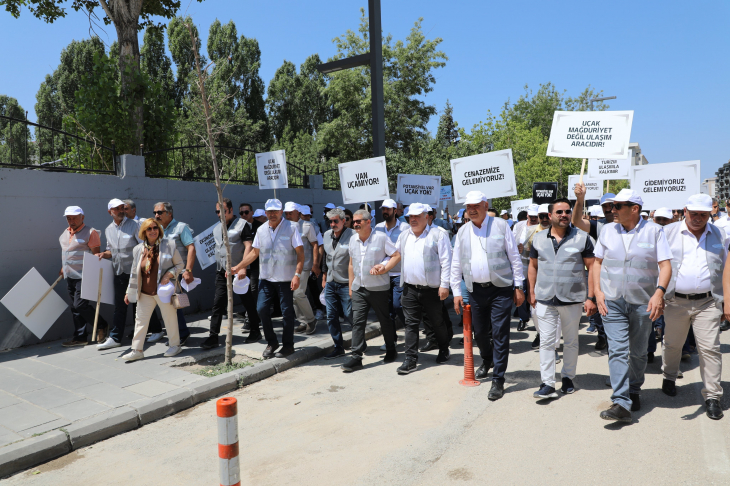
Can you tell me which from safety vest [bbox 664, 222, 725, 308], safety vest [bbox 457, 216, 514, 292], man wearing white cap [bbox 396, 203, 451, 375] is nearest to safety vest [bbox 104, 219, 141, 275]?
man wearing white cap [bbox 396, 203, 451, 375]

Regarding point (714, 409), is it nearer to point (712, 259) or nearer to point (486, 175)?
point (712, 259)

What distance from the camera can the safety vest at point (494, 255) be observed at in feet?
17.8

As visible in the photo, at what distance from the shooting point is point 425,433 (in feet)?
14.6

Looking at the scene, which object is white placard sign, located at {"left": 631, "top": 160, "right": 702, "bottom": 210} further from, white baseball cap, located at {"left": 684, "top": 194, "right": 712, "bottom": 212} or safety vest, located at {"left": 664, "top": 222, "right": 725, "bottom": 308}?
white baseball cap, located at {"left": 684, "top": 194, "right": 712, "bottom": 212}

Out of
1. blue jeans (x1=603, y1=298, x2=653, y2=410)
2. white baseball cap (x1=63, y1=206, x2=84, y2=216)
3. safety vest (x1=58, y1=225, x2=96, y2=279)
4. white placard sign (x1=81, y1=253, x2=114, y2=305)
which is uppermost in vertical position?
white baseball cap (x1=63, y1=206, x2=84, y2=216)

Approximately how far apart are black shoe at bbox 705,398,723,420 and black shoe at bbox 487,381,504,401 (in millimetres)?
1771

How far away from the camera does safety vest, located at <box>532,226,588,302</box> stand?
5102 mm

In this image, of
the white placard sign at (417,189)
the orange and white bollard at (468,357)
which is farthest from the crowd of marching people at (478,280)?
the white placard sign at (417,189)

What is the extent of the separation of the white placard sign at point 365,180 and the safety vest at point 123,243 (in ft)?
10.6

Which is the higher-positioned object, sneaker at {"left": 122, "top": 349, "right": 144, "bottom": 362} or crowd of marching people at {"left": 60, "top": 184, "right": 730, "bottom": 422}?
crowd of marching people at {"left": 60, "top": 184, "right": 730, "bottom": 422}

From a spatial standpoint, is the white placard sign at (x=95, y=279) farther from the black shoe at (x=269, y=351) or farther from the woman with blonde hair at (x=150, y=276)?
the black shoe at (x=269, y=351)

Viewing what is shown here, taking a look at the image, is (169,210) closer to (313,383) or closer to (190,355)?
(190,355)

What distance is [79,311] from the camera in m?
7.41

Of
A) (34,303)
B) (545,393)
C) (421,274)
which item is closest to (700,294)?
(545,393)
